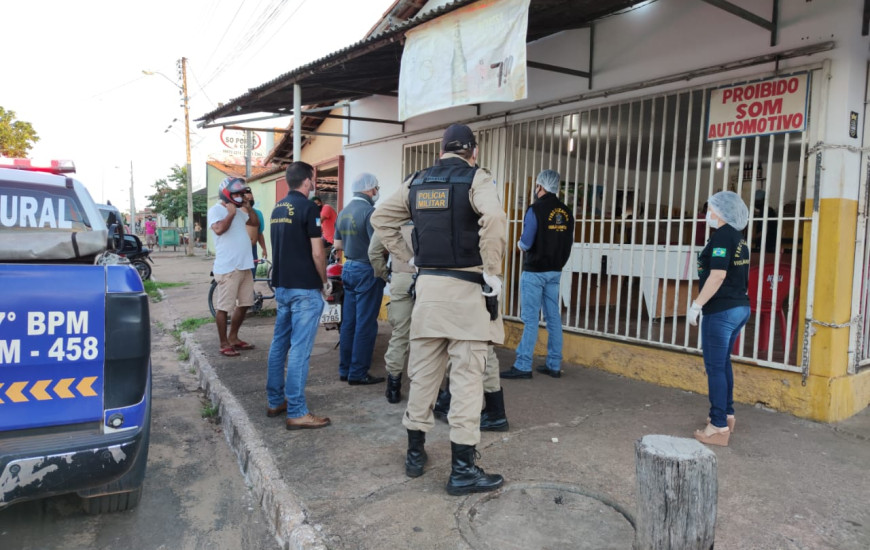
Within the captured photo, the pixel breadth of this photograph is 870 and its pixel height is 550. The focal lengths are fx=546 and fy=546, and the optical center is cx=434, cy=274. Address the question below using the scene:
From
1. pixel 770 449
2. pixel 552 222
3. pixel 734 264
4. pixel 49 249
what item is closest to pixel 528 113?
pixel 552 222

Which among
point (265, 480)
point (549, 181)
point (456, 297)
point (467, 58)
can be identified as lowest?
point (265, 480)

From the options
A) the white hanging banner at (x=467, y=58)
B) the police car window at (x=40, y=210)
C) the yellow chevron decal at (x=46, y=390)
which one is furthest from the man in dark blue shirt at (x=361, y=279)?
the yellow chevron decal at (x=46, y=390)

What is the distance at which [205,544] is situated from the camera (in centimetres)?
280

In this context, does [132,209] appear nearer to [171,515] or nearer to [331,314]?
[331,314]

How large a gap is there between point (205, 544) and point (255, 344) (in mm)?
3798

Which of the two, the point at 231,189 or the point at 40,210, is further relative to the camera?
the point at 231,189

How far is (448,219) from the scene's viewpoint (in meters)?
3.01

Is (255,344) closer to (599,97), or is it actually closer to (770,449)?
(599,97)

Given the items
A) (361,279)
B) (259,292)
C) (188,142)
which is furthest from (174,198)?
(361,279)

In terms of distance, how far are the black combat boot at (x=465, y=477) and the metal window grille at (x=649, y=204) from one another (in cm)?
249

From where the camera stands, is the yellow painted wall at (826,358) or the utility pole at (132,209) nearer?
the yellow painted wall at (826,358)

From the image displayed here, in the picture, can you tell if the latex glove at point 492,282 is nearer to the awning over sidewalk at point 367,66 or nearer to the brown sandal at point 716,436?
the brown sandal at point 716,436

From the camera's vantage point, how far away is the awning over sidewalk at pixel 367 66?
4699 mm

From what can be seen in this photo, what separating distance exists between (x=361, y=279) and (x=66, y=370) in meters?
2.82
